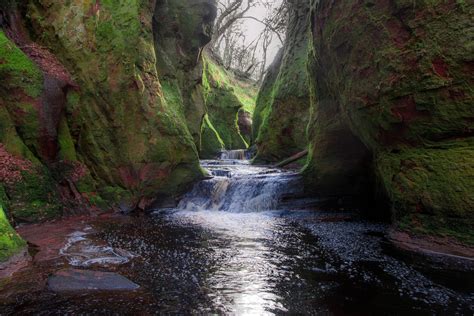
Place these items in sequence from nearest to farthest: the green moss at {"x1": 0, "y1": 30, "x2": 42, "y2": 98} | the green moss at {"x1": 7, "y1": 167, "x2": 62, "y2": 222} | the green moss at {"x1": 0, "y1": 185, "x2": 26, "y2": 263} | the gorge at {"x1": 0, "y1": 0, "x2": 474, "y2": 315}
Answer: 1. the gorge at {"x1": 0, "y1": 0, "x2": 474, "y2": 315}
2. the green moss at {"x1": 0, "y1": 185, "x2": 26, "y2": 263}
3. the green moss at {"x1": 7, "y1": 167, "x2": 62, "y2": 222}
4. the green moss at {"x1": 0, "y1": 30, "x2": 42, "y2": 98}

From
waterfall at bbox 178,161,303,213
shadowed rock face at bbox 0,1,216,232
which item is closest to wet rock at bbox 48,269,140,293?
shadowed rock face at bbox 0,1,216,232

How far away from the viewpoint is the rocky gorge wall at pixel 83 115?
8.01 metres

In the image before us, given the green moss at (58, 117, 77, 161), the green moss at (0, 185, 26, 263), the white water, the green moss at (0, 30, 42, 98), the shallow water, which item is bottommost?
the shallow water

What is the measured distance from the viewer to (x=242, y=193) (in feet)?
37.7

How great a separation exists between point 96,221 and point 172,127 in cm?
366

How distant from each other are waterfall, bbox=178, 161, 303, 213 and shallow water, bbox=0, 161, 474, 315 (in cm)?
148

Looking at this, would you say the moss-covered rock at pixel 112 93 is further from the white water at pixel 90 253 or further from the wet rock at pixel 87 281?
the wet rock at pixel 87 281

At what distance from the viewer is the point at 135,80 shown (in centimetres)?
1002

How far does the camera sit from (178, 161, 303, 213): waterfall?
440 inches

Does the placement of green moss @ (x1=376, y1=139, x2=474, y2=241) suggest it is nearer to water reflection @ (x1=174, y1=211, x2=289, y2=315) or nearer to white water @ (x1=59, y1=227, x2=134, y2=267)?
water reflection @ (x1=174, y1=211, x2=289, y2=315)

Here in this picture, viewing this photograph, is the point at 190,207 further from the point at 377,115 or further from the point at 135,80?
the point at 377,115

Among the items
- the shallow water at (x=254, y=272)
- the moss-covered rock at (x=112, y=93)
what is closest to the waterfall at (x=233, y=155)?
the moss-covered rock at (x=112, y=93)

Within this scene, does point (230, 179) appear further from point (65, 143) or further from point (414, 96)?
point (414, 96)

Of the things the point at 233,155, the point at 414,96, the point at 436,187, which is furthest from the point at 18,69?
the point at 233,155
